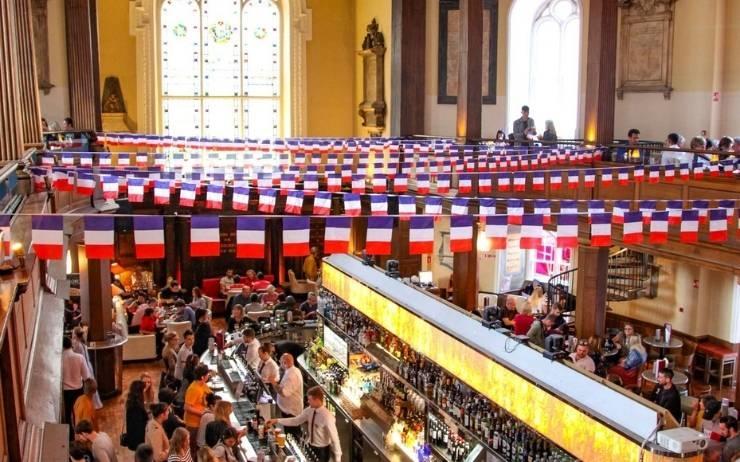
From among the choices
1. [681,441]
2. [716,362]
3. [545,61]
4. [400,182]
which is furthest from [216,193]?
[545,61]

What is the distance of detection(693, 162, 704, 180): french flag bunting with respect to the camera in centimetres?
1305

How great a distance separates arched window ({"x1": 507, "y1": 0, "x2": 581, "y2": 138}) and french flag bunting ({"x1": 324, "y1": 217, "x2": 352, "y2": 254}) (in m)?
14.3

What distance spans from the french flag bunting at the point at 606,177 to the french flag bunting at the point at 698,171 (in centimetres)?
129

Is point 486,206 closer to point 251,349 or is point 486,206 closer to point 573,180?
point 251,349

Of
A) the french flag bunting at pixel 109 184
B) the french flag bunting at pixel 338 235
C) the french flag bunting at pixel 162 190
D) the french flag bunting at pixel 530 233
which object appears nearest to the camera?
the french flag bunting at pixel 338 235

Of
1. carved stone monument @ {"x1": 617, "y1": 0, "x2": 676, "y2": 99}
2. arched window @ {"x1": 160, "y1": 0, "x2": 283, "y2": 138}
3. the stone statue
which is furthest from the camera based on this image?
arched window @ {"x1": 160, "y1": 0, "x2": 283, "y2": 138}

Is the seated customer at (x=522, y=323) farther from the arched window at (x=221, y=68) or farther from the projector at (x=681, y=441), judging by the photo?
the arched window at (x=221, y=68)

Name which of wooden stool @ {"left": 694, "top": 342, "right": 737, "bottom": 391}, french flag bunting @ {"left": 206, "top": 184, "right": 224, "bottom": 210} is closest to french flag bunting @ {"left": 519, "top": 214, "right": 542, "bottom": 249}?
french flag bunting @ {"left": 206, "top": 184, "right": 224, "bottom": 210}

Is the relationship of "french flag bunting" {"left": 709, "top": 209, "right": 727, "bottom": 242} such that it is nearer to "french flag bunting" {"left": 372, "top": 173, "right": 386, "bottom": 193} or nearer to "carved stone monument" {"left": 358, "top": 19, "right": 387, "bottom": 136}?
"french flag bunting" {"left": 372, "top": 173, "right": 386, "bottom": 193}

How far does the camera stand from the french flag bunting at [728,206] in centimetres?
1084

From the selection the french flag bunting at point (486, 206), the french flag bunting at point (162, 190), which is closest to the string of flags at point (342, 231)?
the french flag bunting at point (486, 206)

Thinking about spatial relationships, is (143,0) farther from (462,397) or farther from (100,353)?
(462,397)

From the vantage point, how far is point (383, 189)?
16859 millimetres

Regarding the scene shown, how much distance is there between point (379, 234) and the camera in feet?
32.2
